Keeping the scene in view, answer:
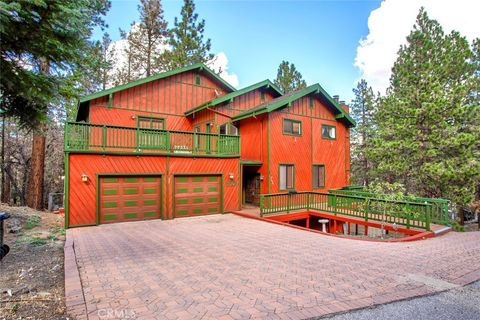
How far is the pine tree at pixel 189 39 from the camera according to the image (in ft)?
74.0

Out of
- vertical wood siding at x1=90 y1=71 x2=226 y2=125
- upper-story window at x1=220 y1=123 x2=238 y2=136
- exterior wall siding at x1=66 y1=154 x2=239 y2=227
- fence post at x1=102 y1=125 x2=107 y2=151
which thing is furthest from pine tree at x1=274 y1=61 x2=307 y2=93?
fence post at x1=102 y1=125 x2=107 y2=151

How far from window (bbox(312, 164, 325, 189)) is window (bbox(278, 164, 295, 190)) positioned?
1.65 metres

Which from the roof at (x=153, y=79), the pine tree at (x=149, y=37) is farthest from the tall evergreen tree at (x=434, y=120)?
the pine tree at (x=149, y=37)

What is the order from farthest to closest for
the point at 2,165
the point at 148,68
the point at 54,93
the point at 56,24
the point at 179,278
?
the point at 148,68 → the point at 2,165 → the point at 54,93 → the point at 56,24 → the point at 179,278

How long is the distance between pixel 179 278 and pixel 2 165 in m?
19.7

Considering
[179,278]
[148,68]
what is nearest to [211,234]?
[179,278]

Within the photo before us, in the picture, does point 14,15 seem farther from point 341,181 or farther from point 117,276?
point 341,181

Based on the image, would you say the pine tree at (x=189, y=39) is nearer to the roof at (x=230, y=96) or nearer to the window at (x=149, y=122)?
the roof at (x=230, y=96)

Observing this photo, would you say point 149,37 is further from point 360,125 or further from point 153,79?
point 360,125

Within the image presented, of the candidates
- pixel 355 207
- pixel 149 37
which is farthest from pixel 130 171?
pixel 149 37

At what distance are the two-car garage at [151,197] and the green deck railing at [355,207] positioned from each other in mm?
2536

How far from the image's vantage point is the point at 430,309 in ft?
11.5

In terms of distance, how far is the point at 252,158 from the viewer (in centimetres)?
1405

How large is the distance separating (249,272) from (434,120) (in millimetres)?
13179
